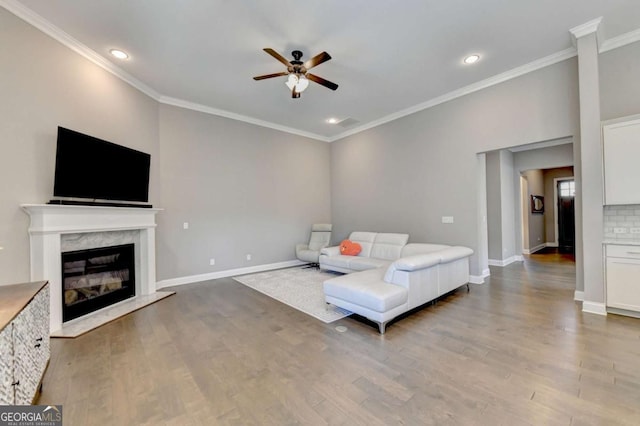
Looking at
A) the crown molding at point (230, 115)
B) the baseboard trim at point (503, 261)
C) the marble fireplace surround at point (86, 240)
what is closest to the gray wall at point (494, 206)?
the baseboard trim at point (503, 261)

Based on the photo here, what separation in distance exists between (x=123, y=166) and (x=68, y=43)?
5.05ft

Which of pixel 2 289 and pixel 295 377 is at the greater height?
pixel 2 289

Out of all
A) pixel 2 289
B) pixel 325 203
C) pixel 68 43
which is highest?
pixel 68 43

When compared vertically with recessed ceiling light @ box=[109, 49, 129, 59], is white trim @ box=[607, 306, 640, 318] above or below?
below

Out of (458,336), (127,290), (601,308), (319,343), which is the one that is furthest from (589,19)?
(127,290)

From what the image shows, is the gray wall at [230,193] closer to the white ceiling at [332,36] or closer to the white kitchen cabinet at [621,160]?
the white ceiling at [332,36]

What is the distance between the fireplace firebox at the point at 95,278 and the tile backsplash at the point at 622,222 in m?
6.66

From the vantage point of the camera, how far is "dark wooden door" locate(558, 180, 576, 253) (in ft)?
28.2

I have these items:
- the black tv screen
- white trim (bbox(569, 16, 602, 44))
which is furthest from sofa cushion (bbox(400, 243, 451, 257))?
the black tv screen

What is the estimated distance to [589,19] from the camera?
3.05 metres

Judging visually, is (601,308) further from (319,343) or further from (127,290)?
(127,290)

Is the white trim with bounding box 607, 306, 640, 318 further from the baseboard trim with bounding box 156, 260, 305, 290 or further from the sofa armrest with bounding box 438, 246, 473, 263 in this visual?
the baseboard trim with bounding box 156, 260, 305, 290

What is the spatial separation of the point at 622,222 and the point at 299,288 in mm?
4478

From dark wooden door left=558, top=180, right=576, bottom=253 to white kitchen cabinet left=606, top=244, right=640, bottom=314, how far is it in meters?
6.88
